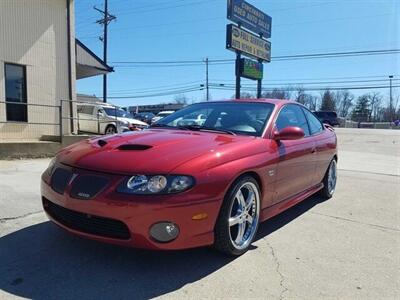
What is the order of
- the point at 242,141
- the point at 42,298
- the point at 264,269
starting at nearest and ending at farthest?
the point at 42,298 → the point at 264,269 → the point at 242,141

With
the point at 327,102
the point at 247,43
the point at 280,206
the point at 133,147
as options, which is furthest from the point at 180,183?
the point at 327,102

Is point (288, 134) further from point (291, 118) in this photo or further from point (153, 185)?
point (153, 185)

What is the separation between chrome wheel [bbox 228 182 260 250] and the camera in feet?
12.2

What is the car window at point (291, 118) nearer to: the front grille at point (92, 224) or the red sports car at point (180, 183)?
the red sports car at point (180, 183)

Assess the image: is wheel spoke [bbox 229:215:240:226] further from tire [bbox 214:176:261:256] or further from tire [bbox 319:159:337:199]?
tire [bbox 319:159:337:199]

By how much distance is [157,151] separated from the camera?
352cm

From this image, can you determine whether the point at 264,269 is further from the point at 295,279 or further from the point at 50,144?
the point at 50,144

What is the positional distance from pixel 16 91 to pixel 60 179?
1007cm

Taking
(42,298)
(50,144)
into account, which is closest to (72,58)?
(50,144)

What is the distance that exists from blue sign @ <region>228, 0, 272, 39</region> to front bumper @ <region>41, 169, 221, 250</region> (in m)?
17.9

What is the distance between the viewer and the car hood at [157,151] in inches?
130

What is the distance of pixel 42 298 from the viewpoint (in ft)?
9.45

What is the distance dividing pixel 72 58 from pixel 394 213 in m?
11.3

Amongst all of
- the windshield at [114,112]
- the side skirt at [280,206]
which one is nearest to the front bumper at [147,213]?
the side skirt at [280,206]
